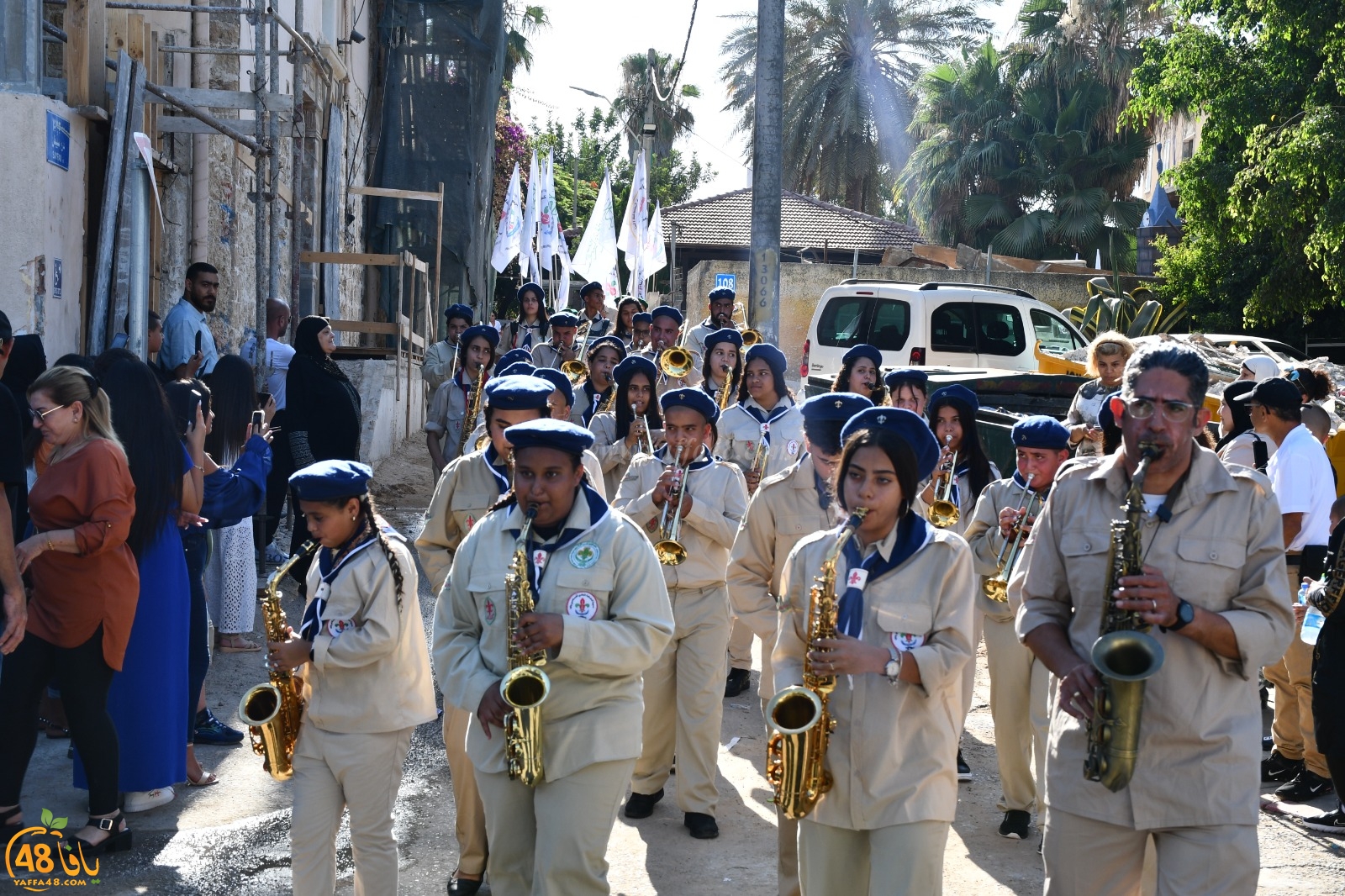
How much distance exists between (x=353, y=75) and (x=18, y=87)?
12.2 metres

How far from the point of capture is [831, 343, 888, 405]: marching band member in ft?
26.7

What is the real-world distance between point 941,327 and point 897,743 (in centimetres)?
Answer: 1295

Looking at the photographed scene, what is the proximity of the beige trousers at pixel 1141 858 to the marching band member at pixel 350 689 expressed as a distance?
6.89 feet

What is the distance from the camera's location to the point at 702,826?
19.9 feet

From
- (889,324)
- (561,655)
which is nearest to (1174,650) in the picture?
(561,655)

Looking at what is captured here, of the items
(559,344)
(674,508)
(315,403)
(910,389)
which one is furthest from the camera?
(559,344)

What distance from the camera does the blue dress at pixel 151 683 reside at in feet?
19.3

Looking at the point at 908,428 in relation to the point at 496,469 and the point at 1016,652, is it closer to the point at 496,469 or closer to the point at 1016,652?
the point at 496,469

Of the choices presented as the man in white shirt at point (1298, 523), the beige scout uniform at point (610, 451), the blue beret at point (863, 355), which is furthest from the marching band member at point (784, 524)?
the man in white shirt at point (1298, 523)

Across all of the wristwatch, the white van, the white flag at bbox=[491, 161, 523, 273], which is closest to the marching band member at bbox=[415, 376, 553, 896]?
the wristwatch

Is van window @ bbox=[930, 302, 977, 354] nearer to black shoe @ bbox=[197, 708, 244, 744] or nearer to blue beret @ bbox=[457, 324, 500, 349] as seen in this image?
blue beret @ bbox=[457, 324, 500, 349]

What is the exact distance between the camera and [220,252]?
13.4 m

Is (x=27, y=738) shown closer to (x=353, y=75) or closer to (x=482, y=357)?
(x=482, y=357)

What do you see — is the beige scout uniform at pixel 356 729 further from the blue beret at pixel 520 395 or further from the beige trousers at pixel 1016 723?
the beige trousers at pixel 1016 723
